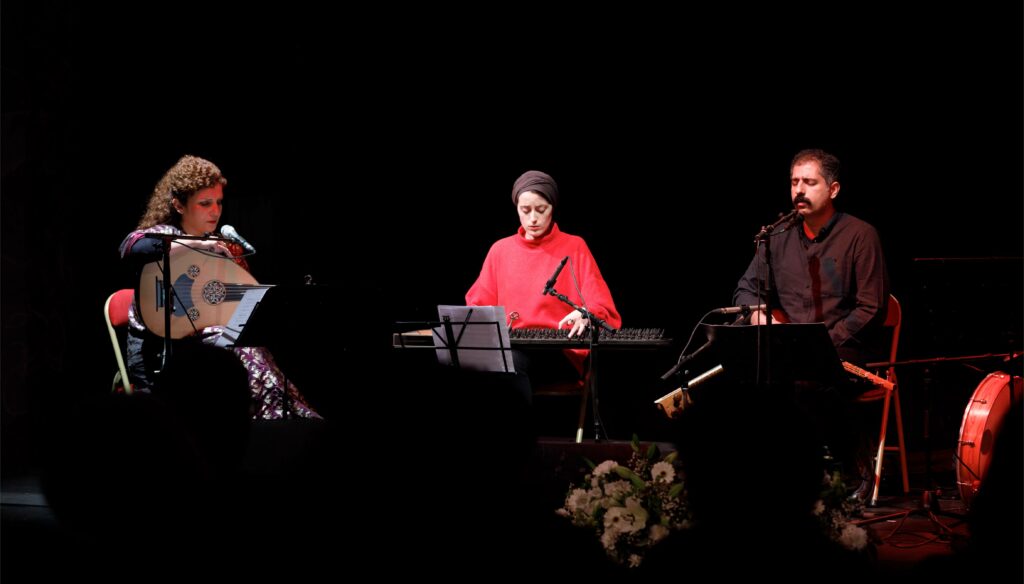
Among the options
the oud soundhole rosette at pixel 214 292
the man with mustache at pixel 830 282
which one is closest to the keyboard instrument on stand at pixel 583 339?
the man with mustache at pixel 830 282

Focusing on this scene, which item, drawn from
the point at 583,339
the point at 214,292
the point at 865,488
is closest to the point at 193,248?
the point at 214,292

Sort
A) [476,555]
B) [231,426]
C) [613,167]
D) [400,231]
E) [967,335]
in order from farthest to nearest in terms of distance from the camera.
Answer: [400,231] < [613,167] < [967,335] < [231,426] < [476,555]

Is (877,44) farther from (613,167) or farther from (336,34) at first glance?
(336,34)

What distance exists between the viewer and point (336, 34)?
573cm

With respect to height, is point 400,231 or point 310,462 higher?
point 400,231

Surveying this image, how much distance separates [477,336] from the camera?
13.6 feet

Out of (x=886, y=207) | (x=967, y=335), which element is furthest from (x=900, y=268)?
(x=967, y=335)

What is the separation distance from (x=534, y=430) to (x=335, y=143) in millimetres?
4795

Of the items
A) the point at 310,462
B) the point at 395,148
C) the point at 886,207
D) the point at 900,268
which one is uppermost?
the point at 395,148

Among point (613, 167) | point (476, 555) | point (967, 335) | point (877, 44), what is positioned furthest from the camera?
point (613, 167)

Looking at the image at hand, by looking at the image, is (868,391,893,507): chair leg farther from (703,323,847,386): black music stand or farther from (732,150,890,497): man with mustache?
(703,323,847,386): black music stand

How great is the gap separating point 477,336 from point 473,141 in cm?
184

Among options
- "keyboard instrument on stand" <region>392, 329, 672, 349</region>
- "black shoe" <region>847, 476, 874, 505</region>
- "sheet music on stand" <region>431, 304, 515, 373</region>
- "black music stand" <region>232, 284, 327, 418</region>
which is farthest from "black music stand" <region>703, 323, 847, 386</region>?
"black music stand" <region>232, 284, 327, 418</region>

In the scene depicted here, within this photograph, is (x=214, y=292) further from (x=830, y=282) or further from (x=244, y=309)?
(x=830, y=282)
